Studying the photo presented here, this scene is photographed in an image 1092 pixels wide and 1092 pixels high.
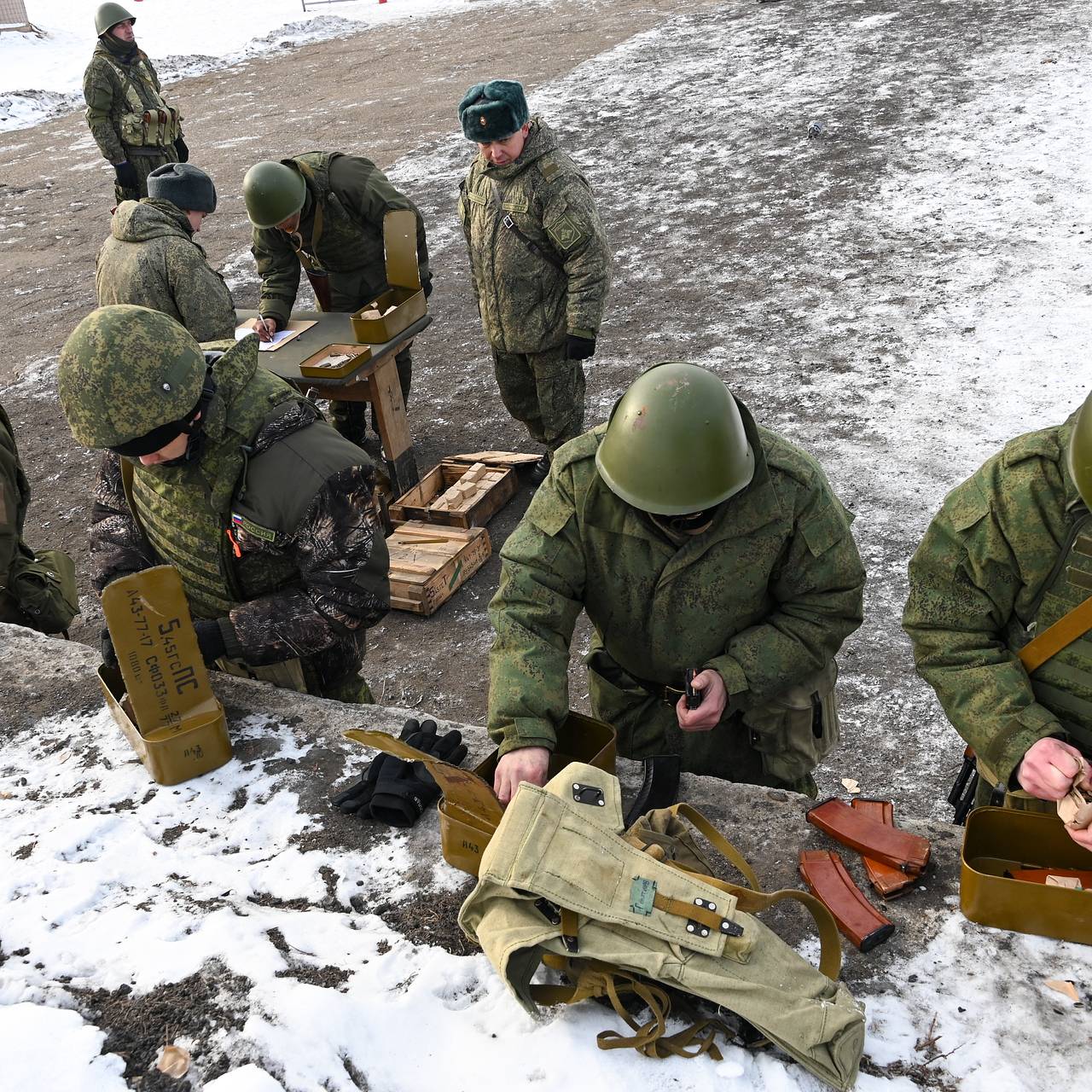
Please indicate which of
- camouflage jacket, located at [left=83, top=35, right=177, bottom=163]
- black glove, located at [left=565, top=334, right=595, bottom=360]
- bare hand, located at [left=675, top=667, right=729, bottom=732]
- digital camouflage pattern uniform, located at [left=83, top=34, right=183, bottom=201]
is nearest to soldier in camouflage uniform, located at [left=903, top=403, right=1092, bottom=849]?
Answer: bare hand, located at [left=675, top=667, right=729, bottom=732]

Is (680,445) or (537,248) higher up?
(680,445)

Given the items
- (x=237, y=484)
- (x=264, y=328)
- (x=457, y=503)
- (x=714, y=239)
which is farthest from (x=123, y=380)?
(x=714, y=239)

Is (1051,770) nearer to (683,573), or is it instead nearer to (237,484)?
(683,573)

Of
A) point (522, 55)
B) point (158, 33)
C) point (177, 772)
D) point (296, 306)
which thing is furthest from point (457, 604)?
point (158, 33)

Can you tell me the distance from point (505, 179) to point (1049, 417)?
3.49 meters

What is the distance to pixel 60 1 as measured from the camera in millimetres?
25734

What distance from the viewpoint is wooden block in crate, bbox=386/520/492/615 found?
546cm

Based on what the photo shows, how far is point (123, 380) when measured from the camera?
2779mm

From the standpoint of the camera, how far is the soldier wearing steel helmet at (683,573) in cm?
244

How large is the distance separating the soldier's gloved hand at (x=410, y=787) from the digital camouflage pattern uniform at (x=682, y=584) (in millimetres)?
301

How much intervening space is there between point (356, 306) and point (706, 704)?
191 inches

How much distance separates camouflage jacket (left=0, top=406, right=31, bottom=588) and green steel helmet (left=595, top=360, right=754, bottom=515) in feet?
8.84

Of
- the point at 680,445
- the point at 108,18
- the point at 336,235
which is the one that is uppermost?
the point at 108,18

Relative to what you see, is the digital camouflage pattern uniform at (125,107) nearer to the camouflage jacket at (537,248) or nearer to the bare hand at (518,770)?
the camouflage jacket at (537,248)
